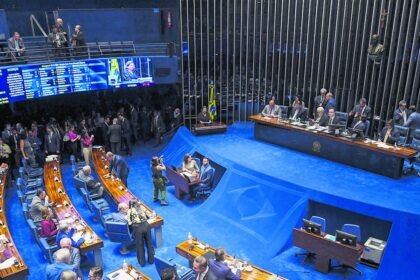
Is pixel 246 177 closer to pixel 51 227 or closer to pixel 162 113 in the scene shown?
pixel 51 227

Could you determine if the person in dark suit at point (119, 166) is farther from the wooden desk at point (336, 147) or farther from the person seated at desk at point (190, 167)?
the wooden desk at point (336, 147)

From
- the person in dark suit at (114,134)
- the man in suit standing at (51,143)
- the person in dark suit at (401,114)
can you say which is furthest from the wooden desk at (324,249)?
the man in suit standing at (51,143)

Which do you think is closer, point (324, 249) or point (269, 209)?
point (324, 249)

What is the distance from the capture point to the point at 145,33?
1806 cm

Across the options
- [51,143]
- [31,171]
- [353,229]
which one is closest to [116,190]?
[31,171]

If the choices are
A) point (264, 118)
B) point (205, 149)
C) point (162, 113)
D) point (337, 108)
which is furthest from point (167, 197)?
A: point (337, 108)

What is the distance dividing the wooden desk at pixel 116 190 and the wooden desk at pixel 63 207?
1.06 meters

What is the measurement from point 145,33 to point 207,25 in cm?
390

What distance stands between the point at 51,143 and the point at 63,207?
443cm

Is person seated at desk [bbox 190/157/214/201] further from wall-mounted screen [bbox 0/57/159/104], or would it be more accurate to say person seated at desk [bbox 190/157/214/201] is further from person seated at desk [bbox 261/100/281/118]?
wall-mounted screen [bbox 0/57/159/104]

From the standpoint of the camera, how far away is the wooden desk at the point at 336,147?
33.3 feet

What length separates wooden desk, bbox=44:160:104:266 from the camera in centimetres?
807

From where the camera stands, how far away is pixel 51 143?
43.9ft

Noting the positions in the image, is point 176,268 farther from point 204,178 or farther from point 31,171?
point 31,171
